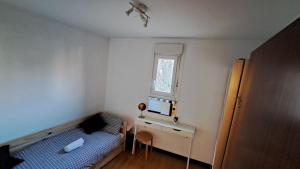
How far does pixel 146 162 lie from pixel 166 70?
5.97 feet

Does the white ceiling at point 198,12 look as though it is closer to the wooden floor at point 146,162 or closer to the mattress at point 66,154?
the mattress at point 66,154

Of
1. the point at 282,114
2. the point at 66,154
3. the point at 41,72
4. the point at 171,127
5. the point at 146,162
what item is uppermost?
the point at 282,114

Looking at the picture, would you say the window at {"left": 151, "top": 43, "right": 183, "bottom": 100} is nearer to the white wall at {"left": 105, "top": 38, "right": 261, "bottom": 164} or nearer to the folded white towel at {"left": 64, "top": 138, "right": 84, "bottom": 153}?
the white wall at {"left": 105, "top": 38, "right": 261, "bottom": 164}

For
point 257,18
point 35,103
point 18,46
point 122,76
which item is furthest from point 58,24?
point 257,18

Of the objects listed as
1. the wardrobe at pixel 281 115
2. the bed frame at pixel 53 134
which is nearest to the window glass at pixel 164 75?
the bed frame at pixel 53 134

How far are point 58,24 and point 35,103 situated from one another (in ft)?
4.25

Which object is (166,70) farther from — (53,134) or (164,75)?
(53,134)

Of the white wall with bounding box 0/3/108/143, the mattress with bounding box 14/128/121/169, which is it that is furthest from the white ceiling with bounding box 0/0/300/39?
the mattress with bounding box 14/128/121/169

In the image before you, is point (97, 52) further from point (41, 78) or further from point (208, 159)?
point (208, 159)

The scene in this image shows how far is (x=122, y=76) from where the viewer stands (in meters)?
3.21

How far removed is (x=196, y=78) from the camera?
8.50 ft

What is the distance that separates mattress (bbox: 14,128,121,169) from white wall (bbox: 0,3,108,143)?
28 centimetres

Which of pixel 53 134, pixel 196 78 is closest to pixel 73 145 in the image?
A: pixel 53 134

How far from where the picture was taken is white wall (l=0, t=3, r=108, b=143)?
1786mm
